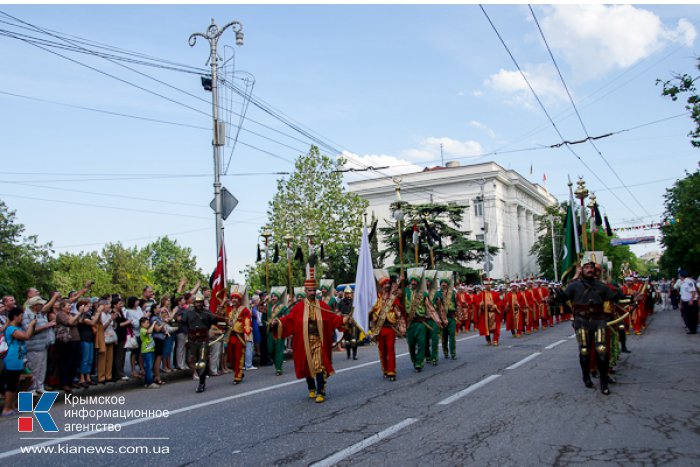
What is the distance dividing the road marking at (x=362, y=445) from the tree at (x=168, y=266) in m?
70.0

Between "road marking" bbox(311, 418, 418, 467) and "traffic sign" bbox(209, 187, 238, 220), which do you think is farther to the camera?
"traffic sign" bbox(209, 187, 238, 220)

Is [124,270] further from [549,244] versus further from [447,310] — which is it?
[447,310]

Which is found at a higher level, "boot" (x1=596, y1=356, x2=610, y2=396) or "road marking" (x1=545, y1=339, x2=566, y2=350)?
"boot" (x1=596, y1=356, x2=610, y2=396)

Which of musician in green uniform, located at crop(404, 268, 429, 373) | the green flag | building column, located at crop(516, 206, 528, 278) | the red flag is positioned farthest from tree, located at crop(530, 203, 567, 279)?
the red flag

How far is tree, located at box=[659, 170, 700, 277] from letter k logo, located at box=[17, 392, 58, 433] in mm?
24998

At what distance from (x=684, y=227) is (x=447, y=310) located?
1055 inches

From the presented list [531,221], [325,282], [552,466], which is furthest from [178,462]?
[531,221]

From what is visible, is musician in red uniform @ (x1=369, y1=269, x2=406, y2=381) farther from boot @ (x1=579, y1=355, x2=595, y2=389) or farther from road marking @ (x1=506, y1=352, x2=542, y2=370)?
boot @ (x1=579, y1=355, x2=595, y2=389)

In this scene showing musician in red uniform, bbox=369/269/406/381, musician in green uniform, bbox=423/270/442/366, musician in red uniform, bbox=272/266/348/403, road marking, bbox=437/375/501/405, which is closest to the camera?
road marking, bbox=437/375/501/405

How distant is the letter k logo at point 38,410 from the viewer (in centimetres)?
880

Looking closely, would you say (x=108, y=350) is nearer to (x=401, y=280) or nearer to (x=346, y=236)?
(x=401, y=280)

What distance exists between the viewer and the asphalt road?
611cm

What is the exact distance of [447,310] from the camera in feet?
52.9

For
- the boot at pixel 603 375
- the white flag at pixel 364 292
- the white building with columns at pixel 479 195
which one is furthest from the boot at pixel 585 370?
the white building with columns at pixel 479 195
